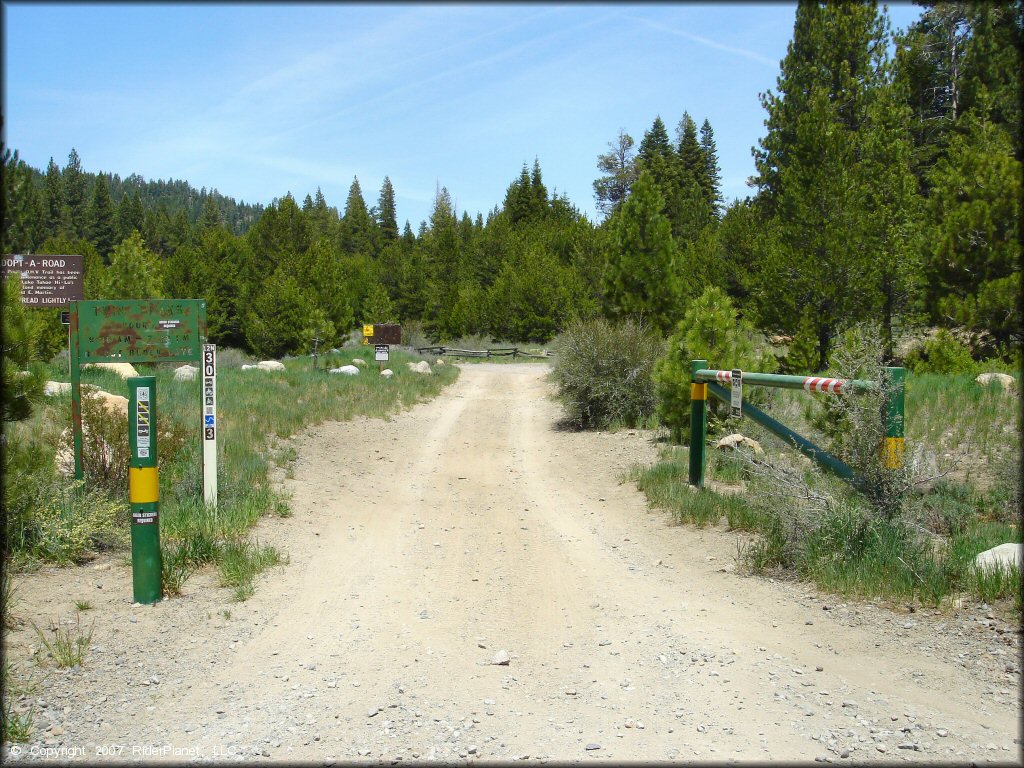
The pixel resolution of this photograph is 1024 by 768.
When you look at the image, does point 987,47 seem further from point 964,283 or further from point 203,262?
point 203,262

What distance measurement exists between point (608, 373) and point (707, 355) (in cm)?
475

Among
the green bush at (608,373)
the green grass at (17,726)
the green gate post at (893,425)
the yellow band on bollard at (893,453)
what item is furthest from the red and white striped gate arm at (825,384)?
the green bush at (608,373)

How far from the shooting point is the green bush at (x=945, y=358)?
17062 millimetres

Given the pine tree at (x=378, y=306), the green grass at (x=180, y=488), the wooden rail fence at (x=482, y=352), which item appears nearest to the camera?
the green grass at (x=180, y=488)

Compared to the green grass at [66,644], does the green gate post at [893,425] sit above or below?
above

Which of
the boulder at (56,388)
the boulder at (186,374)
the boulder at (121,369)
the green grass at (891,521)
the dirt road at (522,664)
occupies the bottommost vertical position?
the dirt road at (522,664)

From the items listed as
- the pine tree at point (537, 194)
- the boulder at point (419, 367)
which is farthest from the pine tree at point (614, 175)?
the boulder at point (419, 367)

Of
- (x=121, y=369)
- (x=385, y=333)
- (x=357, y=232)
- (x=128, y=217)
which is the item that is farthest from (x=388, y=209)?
(x=121, y=369)

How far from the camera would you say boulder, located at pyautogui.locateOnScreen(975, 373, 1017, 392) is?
1434 cm

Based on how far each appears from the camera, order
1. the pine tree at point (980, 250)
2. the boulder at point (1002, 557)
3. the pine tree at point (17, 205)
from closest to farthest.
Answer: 1. the boulder at point (1002, 557)
2. the pine tree at point (17, 205)
3. the pine tree at point (980, 250)

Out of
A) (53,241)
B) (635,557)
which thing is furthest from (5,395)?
(53,241)

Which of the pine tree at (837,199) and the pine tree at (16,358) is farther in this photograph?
the pine tree at (837,199)

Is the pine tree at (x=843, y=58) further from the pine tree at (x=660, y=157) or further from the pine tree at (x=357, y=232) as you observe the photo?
the pine tree at (x=357, y=232)

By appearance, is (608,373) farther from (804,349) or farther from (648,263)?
(648,263)
